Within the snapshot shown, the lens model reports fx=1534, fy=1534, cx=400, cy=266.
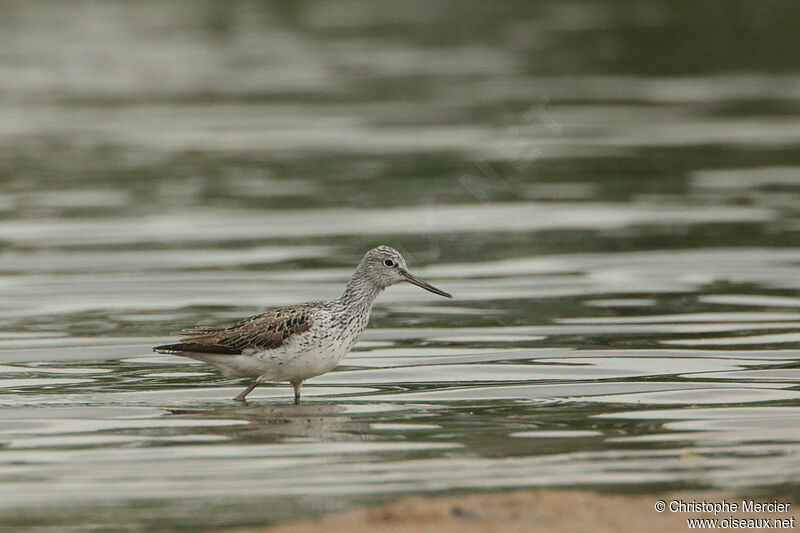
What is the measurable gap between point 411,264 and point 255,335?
7215 millimetres

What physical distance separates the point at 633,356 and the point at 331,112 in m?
22.3

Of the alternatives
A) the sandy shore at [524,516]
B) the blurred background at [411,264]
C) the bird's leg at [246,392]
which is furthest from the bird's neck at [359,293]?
the sandy shore at [524,516]

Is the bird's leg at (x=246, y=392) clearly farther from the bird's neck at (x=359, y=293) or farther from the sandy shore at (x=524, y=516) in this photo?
the sandy shore at (x=524, y=516)

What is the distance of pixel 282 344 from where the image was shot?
43.4 feet

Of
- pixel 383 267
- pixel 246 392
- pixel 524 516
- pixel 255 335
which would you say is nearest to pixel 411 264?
pixel 383 267

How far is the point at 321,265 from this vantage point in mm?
20203

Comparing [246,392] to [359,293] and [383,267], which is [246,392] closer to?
[359,293]

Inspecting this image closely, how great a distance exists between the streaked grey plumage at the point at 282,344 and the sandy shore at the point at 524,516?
3.70m

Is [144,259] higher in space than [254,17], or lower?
lower

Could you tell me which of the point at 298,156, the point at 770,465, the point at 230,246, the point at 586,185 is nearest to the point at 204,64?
the point at 298,156

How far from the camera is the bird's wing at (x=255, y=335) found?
13.3 metres

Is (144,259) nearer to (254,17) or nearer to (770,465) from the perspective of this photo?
(770,465)

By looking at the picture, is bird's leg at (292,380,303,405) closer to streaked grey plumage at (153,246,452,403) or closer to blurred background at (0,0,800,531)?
streaked grey plumage at (153,246,452,403)

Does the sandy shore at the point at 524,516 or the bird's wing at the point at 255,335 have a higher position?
the bird's wing at the point at 255,335
